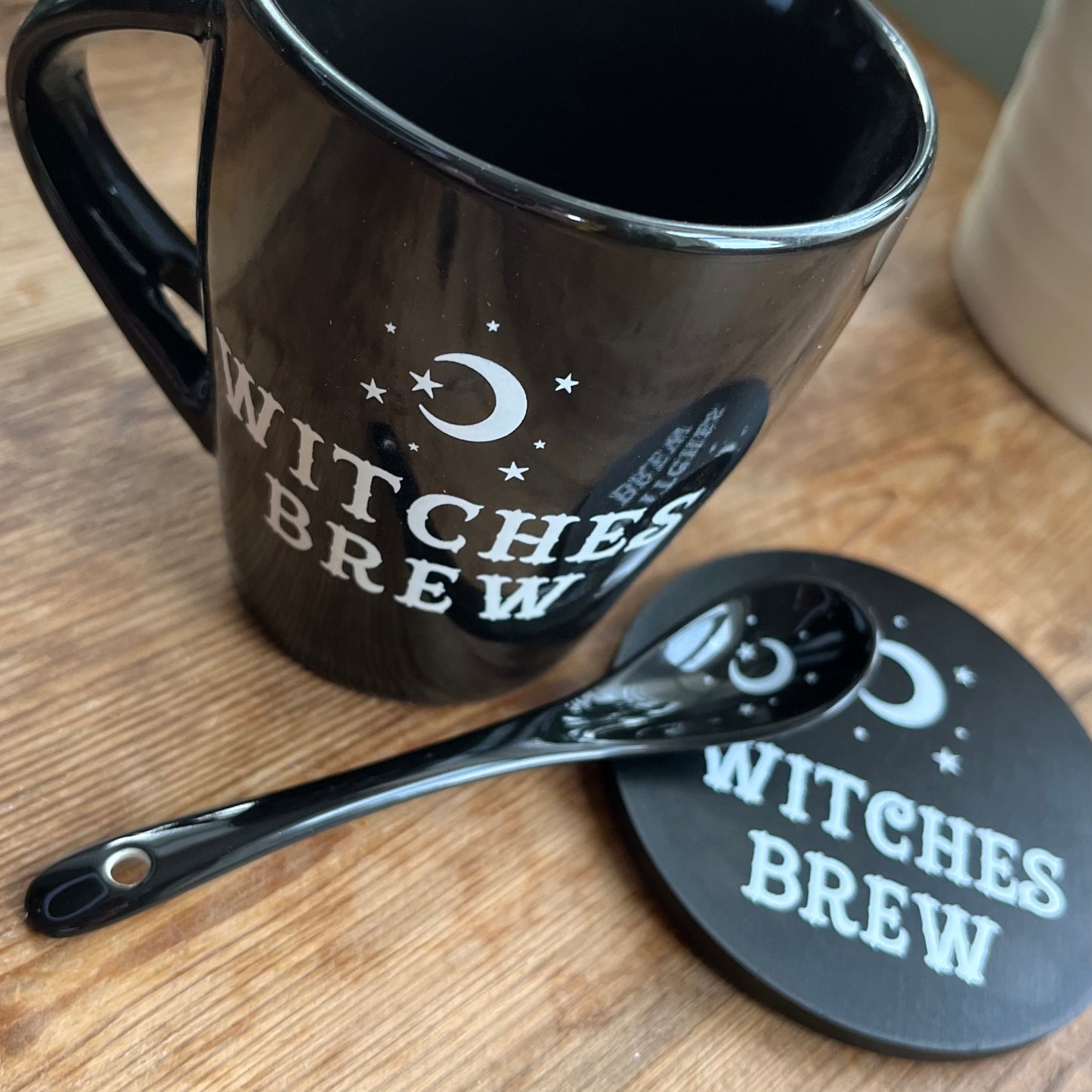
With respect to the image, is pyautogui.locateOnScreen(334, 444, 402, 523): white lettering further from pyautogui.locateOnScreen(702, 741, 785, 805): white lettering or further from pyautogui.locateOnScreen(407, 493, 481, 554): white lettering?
pyautogui.locateOnScreen(702, 741, 785, 805): white lettering

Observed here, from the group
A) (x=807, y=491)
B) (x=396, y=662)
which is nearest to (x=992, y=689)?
(x=807, y=491)

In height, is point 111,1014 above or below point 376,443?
below

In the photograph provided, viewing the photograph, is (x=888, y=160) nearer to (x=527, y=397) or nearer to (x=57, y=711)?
(x=527, y=397)

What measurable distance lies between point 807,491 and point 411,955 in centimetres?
24

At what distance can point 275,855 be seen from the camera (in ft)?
0.91

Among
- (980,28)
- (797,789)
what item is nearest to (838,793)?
(797,789)

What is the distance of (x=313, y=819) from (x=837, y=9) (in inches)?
9.5

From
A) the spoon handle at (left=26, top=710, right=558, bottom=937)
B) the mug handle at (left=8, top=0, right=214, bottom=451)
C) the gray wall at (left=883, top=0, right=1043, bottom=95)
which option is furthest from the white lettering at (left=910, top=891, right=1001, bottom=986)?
the gray wall at (left=883, top=0, right=1043, bottom=95)

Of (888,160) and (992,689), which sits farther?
(992,689)

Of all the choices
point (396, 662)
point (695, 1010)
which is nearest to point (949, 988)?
point (695, 1010)

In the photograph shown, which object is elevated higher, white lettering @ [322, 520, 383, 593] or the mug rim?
the mug rim

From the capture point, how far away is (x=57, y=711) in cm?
29

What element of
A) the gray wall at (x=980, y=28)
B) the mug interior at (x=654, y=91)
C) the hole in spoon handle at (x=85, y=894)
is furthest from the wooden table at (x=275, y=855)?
the gray wall at (x=980, y=28)

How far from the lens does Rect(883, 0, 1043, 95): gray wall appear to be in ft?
2.19
